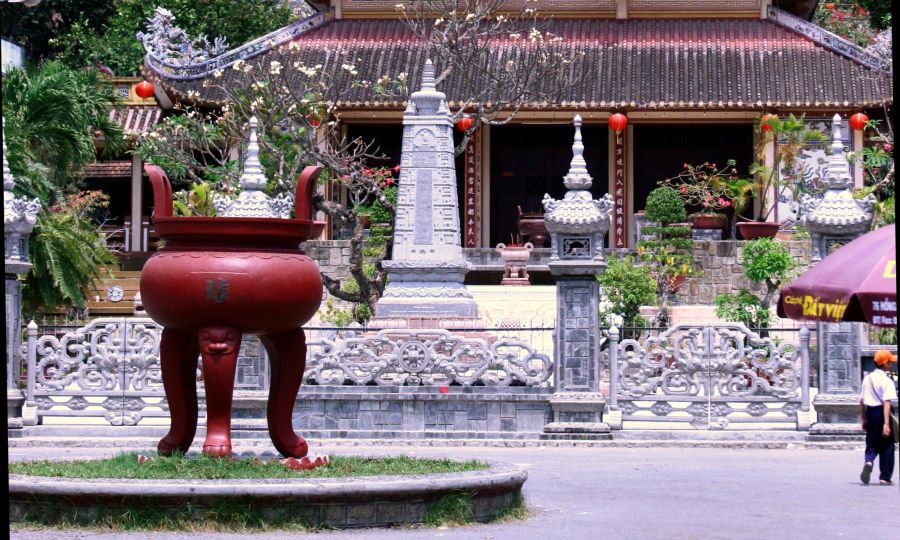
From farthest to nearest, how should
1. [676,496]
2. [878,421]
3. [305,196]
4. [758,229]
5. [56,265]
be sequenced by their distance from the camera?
[758,229] < [56,265] < [878,421] < [676,496] < [305,196]

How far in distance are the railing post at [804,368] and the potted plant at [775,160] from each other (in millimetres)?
11858

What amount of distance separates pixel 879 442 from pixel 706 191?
17.0 meters

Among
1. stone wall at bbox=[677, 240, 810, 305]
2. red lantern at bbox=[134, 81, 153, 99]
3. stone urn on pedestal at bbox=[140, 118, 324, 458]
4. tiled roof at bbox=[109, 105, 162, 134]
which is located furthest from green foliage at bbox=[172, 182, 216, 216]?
stone urn on pedestal at bbox=[140, 118, 324, 458]

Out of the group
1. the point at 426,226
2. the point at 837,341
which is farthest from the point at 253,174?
the point at 837,341

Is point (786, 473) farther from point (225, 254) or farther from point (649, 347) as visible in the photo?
point (225, 254)

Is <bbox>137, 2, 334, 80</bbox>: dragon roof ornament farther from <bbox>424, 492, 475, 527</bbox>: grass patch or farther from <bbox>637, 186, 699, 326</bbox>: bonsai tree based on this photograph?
<bbox>424, 492, 475, 527</bbox>: grass patch

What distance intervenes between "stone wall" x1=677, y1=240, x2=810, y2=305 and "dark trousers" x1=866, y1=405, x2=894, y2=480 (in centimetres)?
1391

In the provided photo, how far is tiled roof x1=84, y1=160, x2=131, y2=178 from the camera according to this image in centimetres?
3275

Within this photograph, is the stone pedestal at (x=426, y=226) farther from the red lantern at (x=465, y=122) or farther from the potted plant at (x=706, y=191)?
the potted plant at (x=706, y=191)

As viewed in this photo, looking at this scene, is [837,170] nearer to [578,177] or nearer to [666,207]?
[578,177]

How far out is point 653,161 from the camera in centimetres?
3156

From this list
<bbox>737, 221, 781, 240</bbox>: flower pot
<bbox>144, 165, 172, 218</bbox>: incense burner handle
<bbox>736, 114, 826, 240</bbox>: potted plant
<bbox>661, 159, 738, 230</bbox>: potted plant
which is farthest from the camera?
<bbox>736, 114, 826, 240</bbox>: potted plant

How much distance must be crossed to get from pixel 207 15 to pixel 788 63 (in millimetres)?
13366

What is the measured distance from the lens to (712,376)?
14.9m
